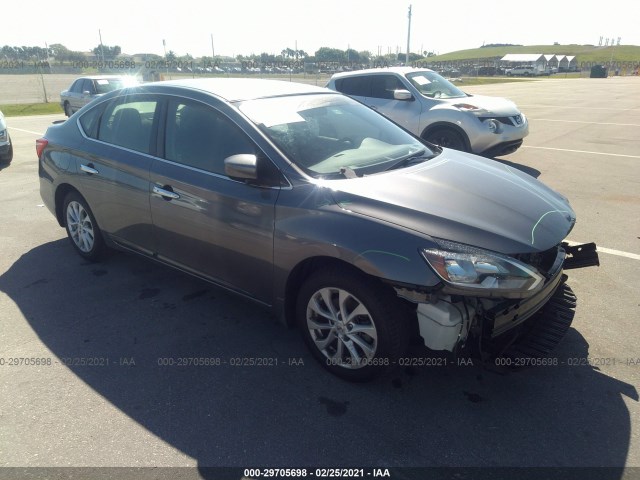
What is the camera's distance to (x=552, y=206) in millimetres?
3244

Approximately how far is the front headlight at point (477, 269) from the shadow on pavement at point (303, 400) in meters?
0.77

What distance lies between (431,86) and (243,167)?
24.4ft

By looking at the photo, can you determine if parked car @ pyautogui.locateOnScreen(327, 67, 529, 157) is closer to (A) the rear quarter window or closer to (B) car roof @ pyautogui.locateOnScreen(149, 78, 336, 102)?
(A) the rear quarter window

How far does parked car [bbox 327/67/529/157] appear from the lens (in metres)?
8.46

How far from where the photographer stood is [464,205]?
293 centimetres

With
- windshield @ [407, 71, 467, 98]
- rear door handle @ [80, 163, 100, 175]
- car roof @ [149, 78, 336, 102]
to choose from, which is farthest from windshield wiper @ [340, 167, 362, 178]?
windshield @ [407, 71, 467, 98]

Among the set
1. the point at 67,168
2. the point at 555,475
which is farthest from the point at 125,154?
the point at 555,475

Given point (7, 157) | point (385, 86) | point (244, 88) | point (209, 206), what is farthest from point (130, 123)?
point (7, 157)

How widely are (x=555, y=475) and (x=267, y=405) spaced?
5.05ft

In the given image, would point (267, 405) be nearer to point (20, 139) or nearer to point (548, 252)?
point (548, 252)

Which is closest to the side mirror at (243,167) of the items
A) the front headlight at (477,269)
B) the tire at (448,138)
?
the front headlight at (477,269)

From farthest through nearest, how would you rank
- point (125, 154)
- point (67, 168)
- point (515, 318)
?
point (67, 168)
point (125, 154)
point (515, 318)

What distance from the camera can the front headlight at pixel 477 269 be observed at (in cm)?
255

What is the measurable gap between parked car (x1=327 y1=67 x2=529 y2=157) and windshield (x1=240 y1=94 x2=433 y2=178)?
4.76 m
